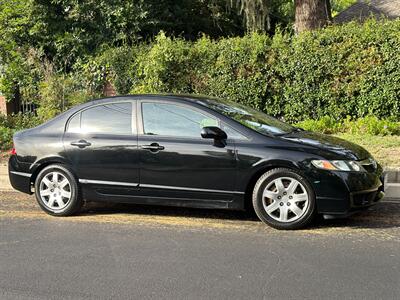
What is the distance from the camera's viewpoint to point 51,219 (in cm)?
637

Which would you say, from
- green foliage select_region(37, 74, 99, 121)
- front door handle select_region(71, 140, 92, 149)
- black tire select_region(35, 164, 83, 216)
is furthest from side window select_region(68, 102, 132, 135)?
green foliage select_region(37, 74, 99, 121)

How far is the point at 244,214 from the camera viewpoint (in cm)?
Answer: 634

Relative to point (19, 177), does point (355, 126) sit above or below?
above

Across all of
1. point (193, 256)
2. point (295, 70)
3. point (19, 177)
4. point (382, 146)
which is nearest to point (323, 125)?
point (295, 70)

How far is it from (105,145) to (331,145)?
8.45 feet

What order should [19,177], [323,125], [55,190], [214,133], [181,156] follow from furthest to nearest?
1. [323,125]
2. [19,177]
3. [55,190]
4. [181,156]
5. [214,133]

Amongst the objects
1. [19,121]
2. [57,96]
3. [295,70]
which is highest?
[295,70]

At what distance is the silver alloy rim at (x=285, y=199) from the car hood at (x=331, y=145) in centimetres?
49

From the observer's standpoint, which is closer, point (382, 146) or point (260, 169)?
point (260, 169)

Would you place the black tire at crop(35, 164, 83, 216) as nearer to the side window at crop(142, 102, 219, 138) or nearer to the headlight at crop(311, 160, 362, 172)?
the side window at crop(142, 102, 219, 138)

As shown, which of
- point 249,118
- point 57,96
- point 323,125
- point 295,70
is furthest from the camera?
point 57,96

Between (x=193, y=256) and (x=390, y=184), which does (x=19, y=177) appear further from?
(x=390, y=184)

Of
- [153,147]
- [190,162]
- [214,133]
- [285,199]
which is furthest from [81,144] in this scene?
[285,199]

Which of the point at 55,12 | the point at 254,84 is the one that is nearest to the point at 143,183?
the point at 254,84
